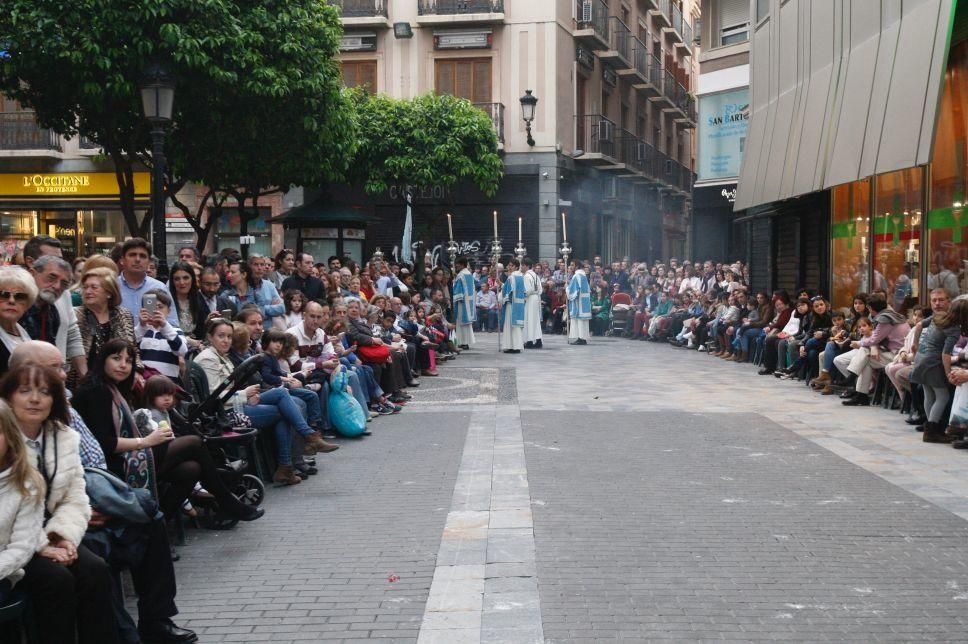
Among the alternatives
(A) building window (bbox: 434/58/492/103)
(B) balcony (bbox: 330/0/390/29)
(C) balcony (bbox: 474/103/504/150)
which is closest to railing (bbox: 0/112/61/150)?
(B) balcony (bbox: 330/0/390/29)

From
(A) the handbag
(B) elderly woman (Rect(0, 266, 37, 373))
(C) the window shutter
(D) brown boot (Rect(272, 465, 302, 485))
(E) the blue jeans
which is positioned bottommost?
(D) brown boot (Rect(272, 465, 302, 485))

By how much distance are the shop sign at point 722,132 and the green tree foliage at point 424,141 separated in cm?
680

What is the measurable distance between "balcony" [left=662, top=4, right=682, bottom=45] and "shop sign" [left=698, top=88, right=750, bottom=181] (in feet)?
55.8

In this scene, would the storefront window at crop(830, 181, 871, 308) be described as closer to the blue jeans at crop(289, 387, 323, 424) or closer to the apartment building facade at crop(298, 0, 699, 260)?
the blue jeans at crop(289, 387, 323, 424)

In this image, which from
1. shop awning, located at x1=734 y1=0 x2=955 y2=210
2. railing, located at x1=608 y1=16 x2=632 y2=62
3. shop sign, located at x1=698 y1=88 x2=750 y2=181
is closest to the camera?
shop awning, located at x1=734 y1=0 x2=955 y2=210

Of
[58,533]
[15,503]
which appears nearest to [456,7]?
[58,533]

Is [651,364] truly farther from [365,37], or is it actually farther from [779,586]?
[365,37]

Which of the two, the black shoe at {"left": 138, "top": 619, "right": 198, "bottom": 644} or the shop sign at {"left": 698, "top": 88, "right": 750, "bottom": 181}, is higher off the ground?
the shop sign at {"left": 698, "top": 88, "right": 750, "bottom": 181}

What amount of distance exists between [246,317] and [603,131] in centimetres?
2960

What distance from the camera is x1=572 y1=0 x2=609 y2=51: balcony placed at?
116 feet

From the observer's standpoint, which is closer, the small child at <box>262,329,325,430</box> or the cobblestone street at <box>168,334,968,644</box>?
the cobblestone street at <box>168,334,968,644</box>

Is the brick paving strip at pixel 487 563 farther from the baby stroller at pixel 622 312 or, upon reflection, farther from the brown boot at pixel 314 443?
the baby stroller at pixel 622 312

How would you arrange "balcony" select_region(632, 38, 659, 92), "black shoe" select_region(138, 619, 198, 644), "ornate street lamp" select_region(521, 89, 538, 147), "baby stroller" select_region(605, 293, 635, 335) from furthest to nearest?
1. "balcony" select_region(632, 38, 659, 92)
2. "ornate street lamp" select_region(521, 89, 538, 147)
3. "baby stroller" select_region(605, 293, 635, 335)
4. "black shoe" select_region(138, 619, 198, 644)

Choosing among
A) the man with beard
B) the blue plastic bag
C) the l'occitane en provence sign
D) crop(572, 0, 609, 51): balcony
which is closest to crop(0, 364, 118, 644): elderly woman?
the man with beard
